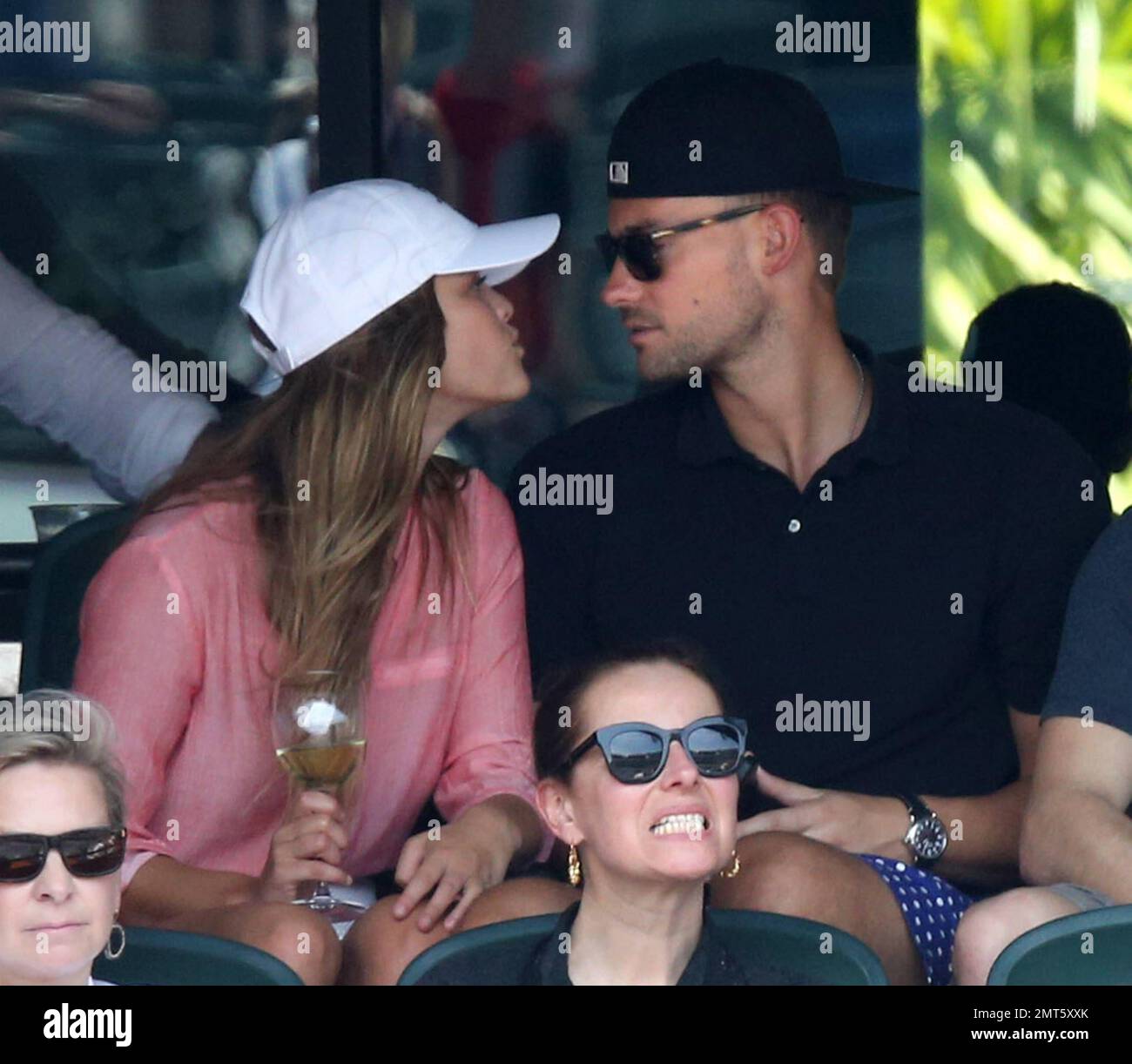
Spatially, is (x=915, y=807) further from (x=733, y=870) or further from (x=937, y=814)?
(x=733, y=870)

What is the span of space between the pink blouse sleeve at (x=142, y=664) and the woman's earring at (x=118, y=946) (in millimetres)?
310

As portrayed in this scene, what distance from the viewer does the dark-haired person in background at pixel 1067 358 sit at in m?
4.24

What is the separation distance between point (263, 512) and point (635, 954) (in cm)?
88

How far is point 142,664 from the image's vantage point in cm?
300

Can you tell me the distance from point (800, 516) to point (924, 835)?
547mm

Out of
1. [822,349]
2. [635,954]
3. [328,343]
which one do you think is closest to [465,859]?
[635,954]

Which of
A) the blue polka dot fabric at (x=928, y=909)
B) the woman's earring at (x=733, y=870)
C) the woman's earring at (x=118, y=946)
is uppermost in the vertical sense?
the woman's earring at (x=733, y=870)

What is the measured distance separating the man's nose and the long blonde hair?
0.41m

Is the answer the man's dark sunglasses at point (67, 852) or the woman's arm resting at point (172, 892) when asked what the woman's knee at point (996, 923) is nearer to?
the woman's arm resting at point (172, 892)

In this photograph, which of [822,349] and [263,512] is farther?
[822,349]

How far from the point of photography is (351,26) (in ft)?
13.7

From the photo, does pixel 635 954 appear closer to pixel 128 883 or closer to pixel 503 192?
pixel 128 883

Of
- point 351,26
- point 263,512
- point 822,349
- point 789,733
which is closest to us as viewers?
point 263,512

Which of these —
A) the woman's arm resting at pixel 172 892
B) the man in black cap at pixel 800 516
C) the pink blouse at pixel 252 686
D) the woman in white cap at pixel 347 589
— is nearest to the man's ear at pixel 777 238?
the man in black cap at pixel 800 516
